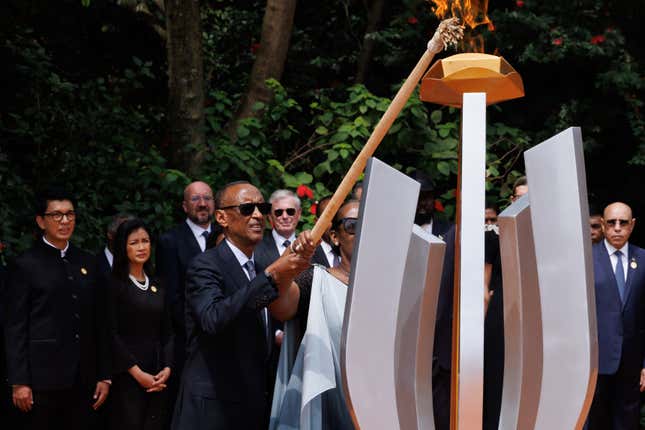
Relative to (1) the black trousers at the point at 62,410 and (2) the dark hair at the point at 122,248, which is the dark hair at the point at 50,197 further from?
(1) the black trousers at the point at 62,410

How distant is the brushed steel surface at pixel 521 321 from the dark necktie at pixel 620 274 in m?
4.03

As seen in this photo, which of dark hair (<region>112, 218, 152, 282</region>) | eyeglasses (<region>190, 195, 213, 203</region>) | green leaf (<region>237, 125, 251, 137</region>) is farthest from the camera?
green leaf (<region>237, 125, 251, 137</region>)

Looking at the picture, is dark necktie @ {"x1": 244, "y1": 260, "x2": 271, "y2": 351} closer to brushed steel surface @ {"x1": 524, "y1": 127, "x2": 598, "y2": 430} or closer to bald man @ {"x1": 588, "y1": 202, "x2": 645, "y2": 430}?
brushed steel surface @ {"x1": 524, "y1": 127, "x2": 598, "y2": 430}


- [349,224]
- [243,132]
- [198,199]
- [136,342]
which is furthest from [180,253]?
[349,224]

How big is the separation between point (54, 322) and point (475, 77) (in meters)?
3.62

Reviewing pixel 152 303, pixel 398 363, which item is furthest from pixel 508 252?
pixel 152 303

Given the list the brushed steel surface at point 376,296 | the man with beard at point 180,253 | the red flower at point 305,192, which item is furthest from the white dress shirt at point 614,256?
the brushed steel surface at point 376,296

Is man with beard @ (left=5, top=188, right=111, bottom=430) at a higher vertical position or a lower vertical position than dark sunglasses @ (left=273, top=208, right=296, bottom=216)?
lower

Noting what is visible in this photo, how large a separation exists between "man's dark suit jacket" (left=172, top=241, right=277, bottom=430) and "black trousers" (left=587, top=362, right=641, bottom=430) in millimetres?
3263

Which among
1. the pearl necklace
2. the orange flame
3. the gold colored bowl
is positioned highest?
the orange flame

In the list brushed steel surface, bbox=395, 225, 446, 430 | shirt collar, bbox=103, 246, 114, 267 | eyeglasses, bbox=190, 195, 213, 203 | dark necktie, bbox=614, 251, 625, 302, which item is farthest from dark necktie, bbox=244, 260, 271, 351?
dark necktie, bbox=614, 251, 625, 302

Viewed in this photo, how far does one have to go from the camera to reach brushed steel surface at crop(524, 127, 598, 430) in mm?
3219

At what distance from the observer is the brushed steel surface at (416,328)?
338cm

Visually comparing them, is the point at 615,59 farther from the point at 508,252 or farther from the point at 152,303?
the point at 508,252
